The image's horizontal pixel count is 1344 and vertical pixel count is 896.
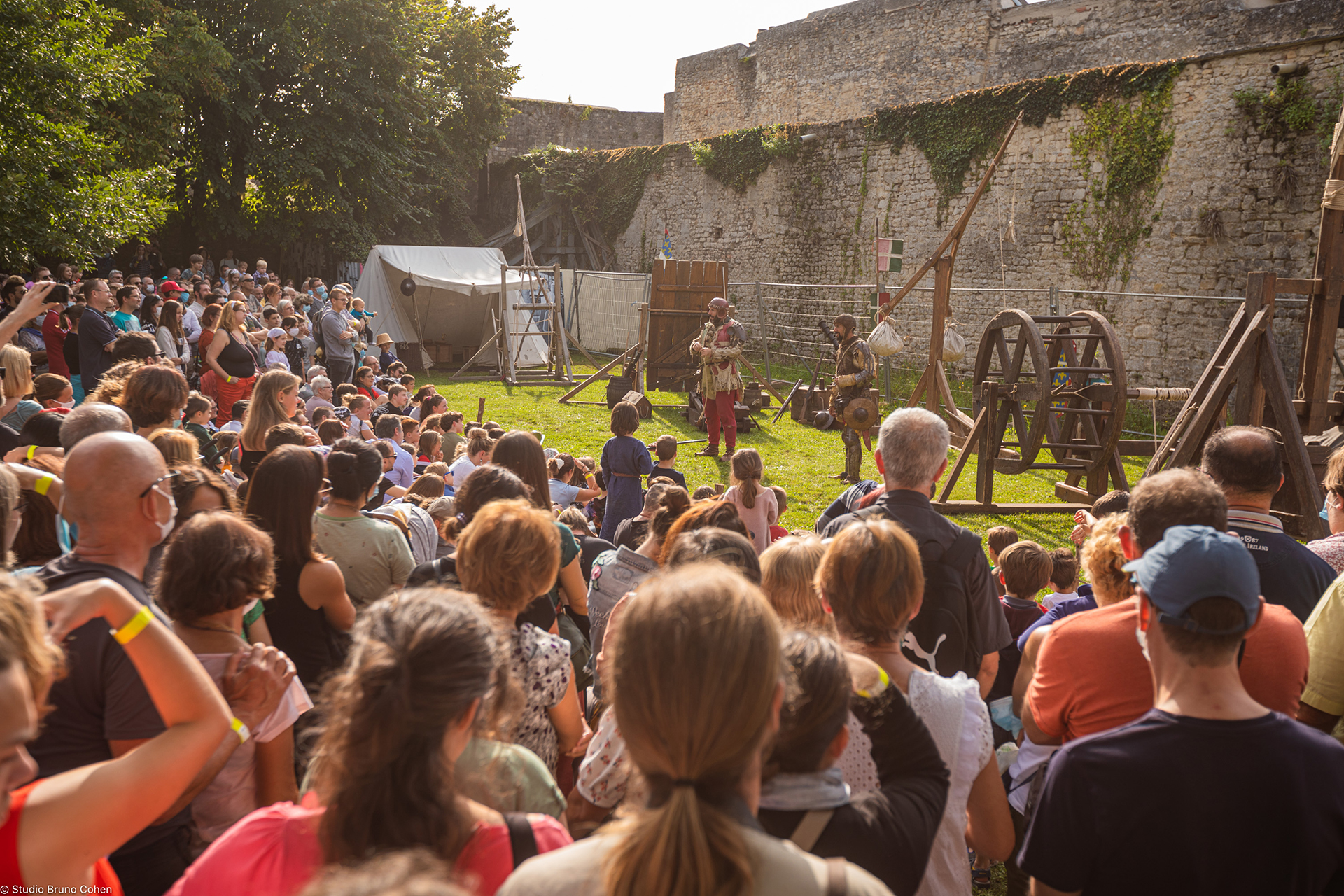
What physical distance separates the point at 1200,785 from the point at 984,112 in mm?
14972

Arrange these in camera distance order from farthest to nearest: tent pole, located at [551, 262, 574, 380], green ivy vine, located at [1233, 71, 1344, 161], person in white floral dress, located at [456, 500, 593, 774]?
tent pole, located at [551, 262, 574, 380]
green ivy vine, located at [1233, 71, 1344, 161]
person in white floral dress, located at [456, 500, 593, 774]

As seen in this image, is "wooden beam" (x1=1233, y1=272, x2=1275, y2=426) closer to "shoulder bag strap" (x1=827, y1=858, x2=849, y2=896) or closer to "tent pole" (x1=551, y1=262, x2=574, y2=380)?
"shoulder bag strap" (x1=827, y1=858, x2=849, y2=896)

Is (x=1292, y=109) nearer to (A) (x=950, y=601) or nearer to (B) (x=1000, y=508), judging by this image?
(B) (x=1000, y=508)

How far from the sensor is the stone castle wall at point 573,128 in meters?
26.0

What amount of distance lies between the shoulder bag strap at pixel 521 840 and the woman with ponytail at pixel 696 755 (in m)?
0.18

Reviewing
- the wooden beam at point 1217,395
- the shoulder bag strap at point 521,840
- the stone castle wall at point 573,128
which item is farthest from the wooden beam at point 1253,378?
the stone castle wall at point 573,128

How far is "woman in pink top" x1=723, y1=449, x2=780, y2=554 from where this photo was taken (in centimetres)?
464

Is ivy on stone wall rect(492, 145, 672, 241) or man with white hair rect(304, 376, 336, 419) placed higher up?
ivy on stone wall rect(492, 145, 672, 241)

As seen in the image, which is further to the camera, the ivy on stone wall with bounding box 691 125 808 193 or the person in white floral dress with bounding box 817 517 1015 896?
the ivy on stone wall with bounding box 691 125 808 193

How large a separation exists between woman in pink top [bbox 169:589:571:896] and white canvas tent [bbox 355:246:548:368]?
15.5 m

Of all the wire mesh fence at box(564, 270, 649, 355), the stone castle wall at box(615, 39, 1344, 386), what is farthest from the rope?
the wire mesh fence at box(564, 270, 649, 355)

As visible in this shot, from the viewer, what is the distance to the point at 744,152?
1920 cm

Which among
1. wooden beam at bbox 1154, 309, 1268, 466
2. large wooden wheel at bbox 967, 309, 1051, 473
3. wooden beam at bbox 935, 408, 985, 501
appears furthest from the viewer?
wooden beam at bbox 935, 408, 985, 501

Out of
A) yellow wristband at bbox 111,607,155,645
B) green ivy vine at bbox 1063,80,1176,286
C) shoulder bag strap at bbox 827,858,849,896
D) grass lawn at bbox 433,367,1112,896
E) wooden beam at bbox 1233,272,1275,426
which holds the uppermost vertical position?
green ivy vine at bbox 1063,80,1176,286
